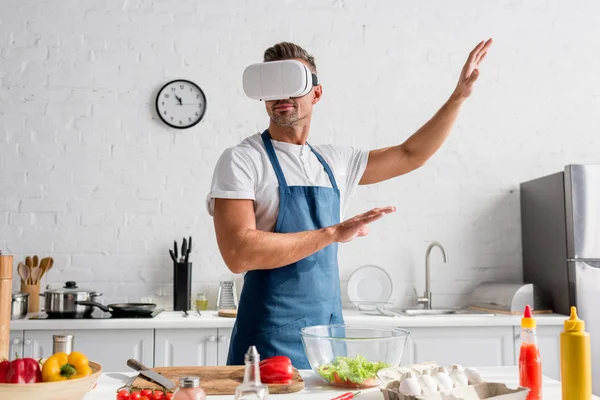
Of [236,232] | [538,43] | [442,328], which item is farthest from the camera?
[538,43]

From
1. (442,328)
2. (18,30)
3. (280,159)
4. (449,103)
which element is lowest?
(442,328)

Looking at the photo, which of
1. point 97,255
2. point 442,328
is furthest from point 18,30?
point 442,328

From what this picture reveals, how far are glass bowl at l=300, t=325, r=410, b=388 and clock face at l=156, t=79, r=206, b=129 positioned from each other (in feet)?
8.76

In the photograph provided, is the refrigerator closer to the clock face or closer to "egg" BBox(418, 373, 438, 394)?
the clock face

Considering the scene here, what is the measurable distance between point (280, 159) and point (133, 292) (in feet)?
6.67

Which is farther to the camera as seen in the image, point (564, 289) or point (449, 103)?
point (564, 289)

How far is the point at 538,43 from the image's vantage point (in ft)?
14.1

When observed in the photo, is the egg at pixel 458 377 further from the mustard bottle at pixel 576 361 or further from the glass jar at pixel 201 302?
the glass jar at pixel 201 302

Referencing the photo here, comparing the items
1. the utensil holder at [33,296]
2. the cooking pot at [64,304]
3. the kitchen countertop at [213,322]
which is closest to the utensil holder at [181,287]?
the kitchen countertop at [213,322]

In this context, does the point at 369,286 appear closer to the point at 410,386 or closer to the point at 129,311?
the point at 129,311

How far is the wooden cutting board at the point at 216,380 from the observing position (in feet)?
5.05

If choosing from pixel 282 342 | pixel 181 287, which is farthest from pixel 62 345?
pixel 181 287

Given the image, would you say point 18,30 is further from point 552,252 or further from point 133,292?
point 552,252

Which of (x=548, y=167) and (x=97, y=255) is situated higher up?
(x=548, y=167)
